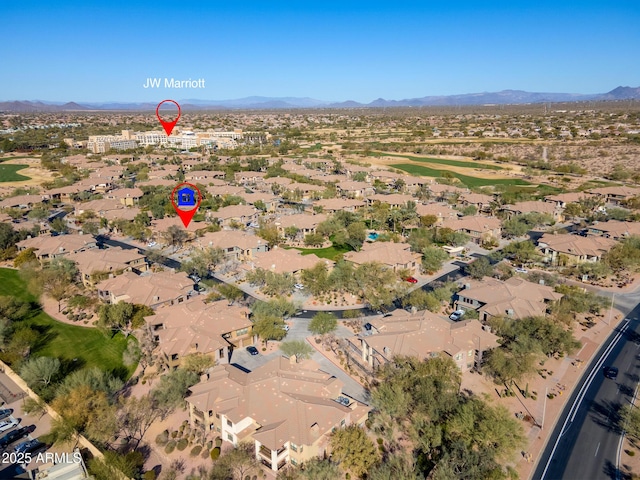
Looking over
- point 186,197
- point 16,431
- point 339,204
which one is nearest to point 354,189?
point 339,204

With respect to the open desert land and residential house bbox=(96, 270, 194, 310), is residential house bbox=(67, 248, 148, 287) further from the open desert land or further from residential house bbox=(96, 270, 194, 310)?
the open desert land

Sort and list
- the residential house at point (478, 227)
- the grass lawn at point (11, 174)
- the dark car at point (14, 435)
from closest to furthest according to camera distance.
→ the dark car at point (14, 435), the residential house at point (478, 227), the grass lawn at point (11, 174)

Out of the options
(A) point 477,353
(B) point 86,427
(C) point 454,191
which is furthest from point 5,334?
(C) point 454,191

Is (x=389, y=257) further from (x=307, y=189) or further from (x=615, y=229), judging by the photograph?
(x=307, y=189)

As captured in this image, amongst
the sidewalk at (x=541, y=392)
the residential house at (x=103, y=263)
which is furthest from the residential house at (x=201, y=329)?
the sidewalk at (x=541, y=392)

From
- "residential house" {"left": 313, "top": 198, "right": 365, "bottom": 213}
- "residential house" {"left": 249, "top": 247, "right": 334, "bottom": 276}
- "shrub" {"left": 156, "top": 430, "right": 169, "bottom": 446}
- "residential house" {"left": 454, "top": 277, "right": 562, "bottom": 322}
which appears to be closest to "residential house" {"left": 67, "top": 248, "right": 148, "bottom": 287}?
"residential house" {"left": 249, "top": 247, "right": 334, "bottom": 276}

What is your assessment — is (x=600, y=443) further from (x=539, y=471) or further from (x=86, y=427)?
(x=86, y=427)

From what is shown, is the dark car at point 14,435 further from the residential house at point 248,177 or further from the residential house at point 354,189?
the residential house at point 248,177
